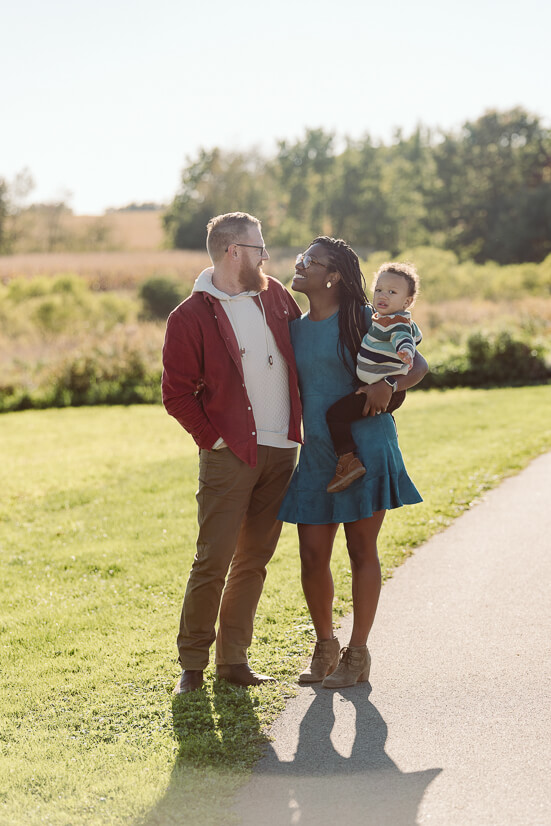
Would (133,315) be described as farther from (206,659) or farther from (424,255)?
(206,659)

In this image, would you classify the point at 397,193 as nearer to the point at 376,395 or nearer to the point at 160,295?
the point at 160,295

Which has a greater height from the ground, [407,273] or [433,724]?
[407,273]

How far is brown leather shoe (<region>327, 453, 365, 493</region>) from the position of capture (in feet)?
12.5

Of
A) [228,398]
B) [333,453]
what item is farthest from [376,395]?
[228,398]

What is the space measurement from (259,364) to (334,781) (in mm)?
1802

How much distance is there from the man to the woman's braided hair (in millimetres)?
278

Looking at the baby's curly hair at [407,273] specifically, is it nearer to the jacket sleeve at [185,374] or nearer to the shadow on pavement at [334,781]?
the jacket sleeve at [185,374]

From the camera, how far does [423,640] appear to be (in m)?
4.53

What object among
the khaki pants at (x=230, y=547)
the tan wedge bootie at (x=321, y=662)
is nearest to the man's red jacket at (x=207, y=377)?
the khaki pants at (x=230, y=547)

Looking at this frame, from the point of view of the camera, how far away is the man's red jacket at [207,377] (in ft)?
12.5

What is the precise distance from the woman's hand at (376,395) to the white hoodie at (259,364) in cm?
42

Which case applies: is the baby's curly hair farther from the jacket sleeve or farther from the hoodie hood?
the jacket sleeve

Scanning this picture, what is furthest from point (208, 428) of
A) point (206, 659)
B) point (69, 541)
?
point (69, 541)

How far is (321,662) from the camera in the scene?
4.12 meters
